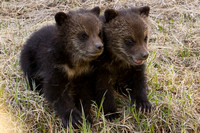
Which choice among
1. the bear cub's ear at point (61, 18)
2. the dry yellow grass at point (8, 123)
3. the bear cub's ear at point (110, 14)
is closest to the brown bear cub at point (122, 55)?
the bear cub's ear at point (110, 14)

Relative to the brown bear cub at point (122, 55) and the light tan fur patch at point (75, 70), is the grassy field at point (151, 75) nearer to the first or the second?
the brown bear cub at point (122, 55)

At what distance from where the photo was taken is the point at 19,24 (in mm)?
8742

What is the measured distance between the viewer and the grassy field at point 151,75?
5.51 m

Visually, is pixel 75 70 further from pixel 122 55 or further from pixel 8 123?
pixel 8 123

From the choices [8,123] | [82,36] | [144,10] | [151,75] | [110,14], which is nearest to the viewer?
[8,123]

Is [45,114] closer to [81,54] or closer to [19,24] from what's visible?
[81,54]

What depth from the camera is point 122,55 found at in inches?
225

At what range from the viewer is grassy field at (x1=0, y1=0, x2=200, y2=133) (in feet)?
18.1

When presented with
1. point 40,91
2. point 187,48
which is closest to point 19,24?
point 40,91

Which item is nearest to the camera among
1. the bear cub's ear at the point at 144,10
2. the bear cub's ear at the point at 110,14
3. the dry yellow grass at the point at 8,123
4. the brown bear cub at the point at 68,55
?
the dry yellow grass at the point at 8,123

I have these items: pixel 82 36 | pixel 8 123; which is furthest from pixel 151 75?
pixel 8 123

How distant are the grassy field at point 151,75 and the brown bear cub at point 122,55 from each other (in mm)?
264

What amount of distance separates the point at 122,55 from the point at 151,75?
1.23 meters

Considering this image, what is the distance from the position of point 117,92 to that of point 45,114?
63.5 inches
